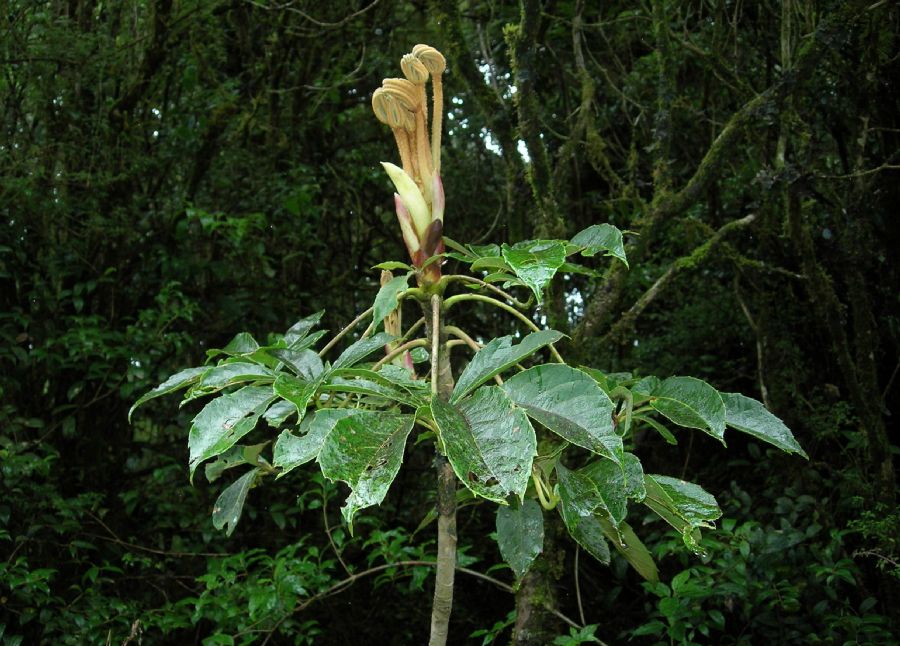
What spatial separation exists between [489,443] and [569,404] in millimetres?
100

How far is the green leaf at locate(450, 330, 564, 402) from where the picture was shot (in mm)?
913

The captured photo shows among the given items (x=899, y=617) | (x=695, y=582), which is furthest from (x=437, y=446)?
(x=899, y=617)

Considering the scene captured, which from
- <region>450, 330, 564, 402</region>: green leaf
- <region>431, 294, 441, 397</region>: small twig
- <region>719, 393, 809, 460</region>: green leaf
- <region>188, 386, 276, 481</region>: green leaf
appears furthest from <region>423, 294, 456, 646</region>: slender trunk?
<region>719, 393, 809, 460</region>: green leaf

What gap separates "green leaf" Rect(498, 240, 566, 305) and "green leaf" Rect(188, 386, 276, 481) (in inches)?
11.7

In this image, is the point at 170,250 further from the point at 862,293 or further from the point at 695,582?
the point at 862,293

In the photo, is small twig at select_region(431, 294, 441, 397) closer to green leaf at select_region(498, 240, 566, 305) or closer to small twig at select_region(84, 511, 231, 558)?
green leaf at select_region(498, 240, 566, 305)

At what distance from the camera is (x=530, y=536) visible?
1107 mm

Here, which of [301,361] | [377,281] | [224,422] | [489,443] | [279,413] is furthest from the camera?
[377,281]

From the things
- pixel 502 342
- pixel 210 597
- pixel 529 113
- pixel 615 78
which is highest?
pixel 615 78

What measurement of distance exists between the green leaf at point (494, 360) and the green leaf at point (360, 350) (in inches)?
4.7

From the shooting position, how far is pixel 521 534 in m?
1.11

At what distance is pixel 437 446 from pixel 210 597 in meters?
1.96

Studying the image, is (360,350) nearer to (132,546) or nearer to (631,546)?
(631,546)

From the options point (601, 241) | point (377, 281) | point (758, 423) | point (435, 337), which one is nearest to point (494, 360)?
point (435, 337)
